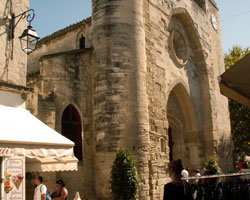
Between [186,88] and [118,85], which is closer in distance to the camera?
[118,85]

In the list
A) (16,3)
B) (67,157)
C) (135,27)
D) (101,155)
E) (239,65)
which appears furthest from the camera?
(135,27)

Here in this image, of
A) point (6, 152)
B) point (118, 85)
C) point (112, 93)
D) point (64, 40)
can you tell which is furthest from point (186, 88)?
point (6, 152)

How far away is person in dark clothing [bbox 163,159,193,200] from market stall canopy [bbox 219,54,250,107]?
1.23 m

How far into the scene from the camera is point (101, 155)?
1009 centimetres

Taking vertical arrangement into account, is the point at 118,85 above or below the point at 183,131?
above

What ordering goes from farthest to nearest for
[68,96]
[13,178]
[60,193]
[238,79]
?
[68,96] → [60,193] → [13,178] → [238,79]

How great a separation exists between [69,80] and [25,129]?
475 cm

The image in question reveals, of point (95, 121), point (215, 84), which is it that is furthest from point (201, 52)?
point (95, 121)

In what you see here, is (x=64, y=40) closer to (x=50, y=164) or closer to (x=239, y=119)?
(x=50, y=164)

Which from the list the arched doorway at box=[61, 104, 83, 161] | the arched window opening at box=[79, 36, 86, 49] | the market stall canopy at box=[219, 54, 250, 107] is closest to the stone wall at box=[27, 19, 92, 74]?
the arched window opening at box=[79, 36, 86, 49]

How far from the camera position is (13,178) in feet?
19.0

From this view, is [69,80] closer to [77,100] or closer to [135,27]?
[77,100]

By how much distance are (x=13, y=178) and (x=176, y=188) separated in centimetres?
371

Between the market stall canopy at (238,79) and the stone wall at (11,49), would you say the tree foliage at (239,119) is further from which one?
the market stall canopy at (238,79)
